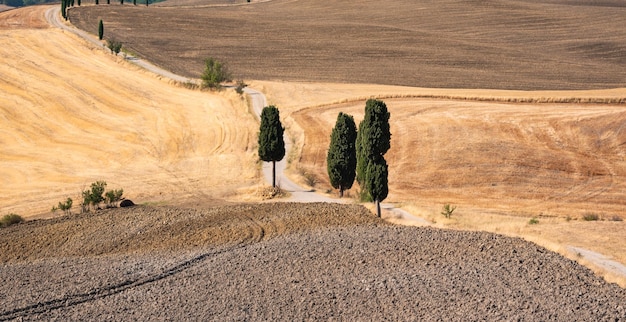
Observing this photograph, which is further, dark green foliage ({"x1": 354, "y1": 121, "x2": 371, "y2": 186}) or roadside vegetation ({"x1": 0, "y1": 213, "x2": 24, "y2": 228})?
dark green foliage ({"x1": 354, "y1": 121, "x2": 371, "y2": 186})

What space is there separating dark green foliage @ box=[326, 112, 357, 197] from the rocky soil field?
10.2 m

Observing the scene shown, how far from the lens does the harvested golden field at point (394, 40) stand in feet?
327

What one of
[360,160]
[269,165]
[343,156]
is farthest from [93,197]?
[360,160]

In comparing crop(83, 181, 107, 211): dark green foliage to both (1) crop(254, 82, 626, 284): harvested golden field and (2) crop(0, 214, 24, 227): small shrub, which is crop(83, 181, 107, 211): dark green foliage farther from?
(1) crop(254, 82, 626, 284): harvested golden field

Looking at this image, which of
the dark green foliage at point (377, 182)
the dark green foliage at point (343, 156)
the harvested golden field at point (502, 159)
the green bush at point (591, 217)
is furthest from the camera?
the dark green foliage at point (343, 156)

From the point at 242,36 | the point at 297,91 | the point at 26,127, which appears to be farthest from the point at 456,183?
the point at 242,36

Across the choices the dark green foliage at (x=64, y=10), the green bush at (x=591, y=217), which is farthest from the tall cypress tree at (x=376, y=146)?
the dark green foliage at (x=64, y=10)

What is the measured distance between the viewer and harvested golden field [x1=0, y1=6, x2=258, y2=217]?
184ft

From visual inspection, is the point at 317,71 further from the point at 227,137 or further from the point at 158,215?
the point at 158,215

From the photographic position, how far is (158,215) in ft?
136

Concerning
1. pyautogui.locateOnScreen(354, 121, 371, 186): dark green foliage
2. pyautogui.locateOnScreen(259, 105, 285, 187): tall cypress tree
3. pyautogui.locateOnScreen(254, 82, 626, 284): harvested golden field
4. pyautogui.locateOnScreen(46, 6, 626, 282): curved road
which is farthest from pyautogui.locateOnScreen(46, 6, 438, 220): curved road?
pyautogui.locateOnScreen(259, 105, 285, 187): tall cypress tree

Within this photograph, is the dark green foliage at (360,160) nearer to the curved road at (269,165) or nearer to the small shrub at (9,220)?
the curved road at (269,165)

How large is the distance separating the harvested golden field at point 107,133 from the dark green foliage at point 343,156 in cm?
778

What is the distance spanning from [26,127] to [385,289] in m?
55.9
